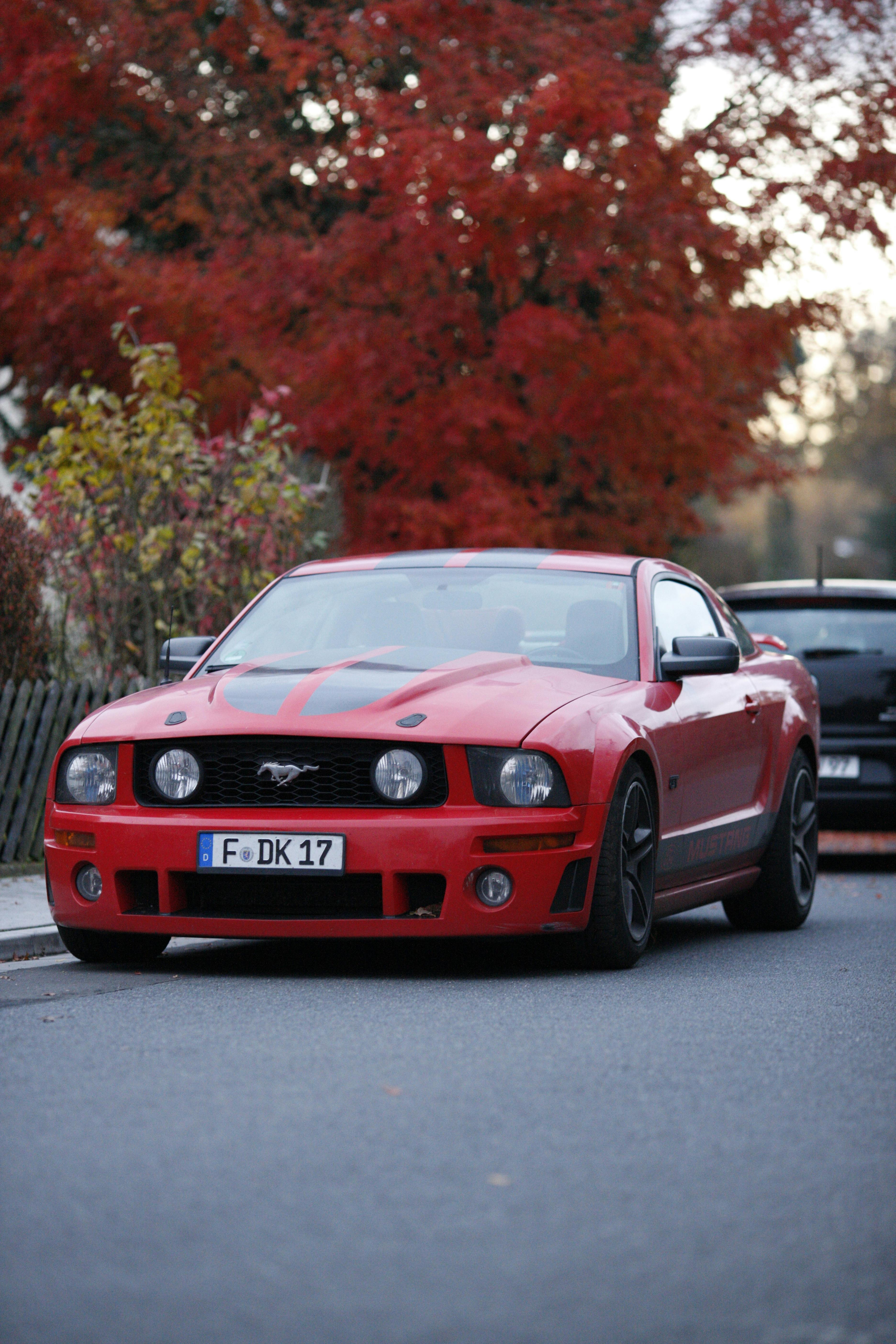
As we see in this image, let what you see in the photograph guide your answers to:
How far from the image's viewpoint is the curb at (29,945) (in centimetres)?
776

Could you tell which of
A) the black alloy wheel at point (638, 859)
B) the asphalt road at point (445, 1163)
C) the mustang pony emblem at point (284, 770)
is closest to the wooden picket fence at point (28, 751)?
the asphalt road at point (445, 1163)

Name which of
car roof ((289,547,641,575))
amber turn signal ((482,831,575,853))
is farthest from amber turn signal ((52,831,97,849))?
car roof ((289,547,641,575))

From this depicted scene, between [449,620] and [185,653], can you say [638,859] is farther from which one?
[185,653]

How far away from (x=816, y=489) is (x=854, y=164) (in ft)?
351

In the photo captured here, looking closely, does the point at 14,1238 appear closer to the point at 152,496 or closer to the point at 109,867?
the point at 109,867

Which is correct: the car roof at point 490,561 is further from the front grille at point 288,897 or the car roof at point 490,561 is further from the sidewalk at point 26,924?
the front grille at point 288,897

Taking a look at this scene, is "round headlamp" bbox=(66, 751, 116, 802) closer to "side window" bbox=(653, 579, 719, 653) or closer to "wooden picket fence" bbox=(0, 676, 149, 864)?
"side window" bbox=(653, 579, 719, 653)

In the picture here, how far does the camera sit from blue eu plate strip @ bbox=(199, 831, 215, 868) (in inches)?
267

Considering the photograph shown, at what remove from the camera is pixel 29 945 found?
25.8 ft

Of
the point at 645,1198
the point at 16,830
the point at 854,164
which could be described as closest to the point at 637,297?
the point at 854,164

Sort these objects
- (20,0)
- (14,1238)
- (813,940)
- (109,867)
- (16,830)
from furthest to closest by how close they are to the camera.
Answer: (20,0) < (16,830) < (813,940) < (109,867) < (14,1238)

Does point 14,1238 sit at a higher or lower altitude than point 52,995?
higher

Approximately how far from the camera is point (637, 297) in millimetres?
16922

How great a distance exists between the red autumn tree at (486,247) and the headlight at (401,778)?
9971mm
